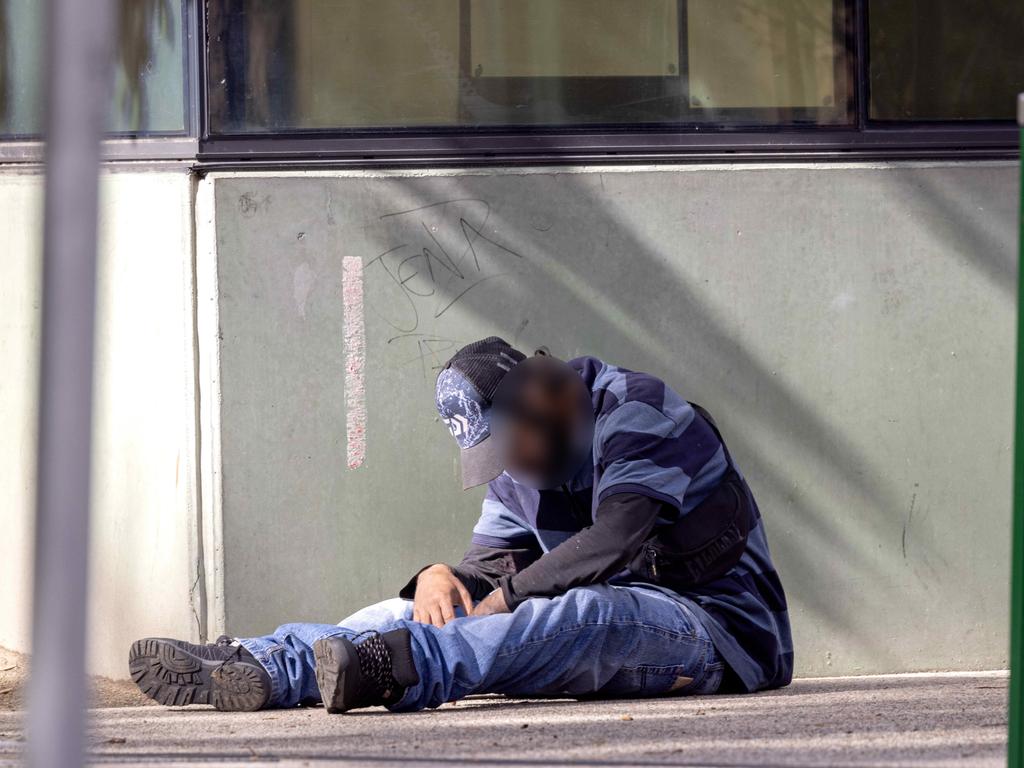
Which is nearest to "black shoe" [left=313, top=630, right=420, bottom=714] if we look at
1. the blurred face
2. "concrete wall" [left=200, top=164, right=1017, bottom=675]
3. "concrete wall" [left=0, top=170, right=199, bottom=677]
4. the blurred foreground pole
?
the blurred face

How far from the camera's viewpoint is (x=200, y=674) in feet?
10.7

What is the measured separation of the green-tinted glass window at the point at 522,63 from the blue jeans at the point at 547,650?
176cm

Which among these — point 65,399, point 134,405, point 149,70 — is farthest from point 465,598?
point 65,399

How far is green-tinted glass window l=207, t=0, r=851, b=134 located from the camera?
4391mm

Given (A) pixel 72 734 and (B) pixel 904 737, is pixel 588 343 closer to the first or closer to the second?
(B) pixel 904 737

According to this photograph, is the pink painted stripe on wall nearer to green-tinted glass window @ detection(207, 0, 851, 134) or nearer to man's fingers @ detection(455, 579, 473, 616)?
green-tinted glass window @ detection(207, 0, 851, 134)

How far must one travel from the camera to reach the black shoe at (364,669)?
9.99 feet

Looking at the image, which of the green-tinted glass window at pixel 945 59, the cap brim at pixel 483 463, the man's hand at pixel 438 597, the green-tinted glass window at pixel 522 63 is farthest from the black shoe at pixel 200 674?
the green-tinted glass window at pixel 945 59

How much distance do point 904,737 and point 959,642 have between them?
2091 mm

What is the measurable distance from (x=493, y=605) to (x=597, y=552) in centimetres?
30

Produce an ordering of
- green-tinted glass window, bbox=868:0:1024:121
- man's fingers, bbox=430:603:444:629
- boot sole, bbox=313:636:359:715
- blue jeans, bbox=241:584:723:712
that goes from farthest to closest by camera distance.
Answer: green-tinted glass window, bbox=868:0:1024:121 < man's fingers, bbox=430:603:444:629 < blue jeans, bbox=241:584:723:712 < boot sole, bbox=313:636:359:715

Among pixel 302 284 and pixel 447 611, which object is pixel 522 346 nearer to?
pixel 302 284

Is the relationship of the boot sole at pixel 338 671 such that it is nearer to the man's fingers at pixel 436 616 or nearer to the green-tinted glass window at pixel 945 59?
the man's fingers at pixel 436 616

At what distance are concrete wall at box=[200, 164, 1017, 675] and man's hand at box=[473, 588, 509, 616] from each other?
3.44 feet
